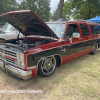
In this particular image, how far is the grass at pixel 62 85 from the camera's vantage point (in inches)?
95.8

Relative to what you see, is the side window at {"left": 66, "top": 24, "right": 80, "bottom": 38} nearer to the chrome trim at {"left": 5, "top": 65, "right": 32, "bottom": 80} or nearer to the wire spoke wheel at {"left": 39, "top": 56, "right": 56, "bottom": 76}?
the wire spoke wheel at {"left": 39, "top": 56, "right": 56, "bottom": 76}

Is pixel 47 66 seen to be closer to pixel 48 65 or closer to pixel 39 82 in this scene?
pixel 48 65

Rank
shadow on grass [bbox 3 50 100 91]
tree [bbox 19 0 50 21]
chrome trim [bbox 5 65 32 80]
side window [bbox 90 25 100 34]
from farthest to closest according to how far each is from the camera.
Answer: tree [bbox 19 0 50 21]
side window [bbox 90 25 100 34]
shadow on grass [bbox 3 50 100 91]
chrome trim [bbox 5 65 32 80]

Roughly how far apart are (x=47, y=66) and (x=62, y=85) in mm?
771

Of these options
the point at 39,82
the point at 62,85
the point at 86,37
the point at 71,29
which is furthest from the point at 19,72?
the point at 86,37

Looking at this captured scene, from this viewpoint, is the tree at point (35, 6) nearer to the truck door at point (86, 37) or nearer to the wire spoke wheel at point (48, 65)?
the truck door at point (86, 37)

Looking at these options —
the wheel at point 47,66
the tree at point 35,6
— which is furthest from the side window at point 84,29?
the tree at point 35,6

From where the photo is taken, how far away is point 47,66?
3.32 meters

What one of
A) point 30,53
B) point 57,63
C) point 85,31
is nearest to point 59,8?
point 85,31

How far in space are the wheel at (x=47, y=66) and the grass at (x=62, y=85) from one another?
6.2 inches

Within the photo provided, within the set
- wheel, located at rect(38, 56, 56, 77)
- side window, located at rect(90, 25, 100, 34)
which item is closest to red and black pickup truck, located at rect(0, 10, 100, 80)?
wheel, located at rect(38, 56, 56, 77)

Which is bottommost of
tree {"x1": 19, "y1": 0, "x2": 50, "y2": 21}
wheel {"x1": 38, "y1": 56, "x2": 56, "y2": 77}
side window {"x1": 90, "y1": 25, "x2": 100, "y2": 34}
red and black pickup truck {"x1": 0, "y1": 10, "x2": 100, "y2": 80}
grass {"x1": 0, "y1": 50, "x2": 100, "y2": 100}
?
grass {"x1": 0, "y1": 50, "x2": 100, "y2": 100}

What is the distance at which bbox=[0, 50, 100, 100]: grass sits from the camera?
95.8 inches

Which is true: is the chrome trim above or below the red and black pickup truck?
below
